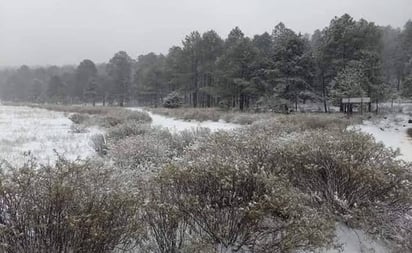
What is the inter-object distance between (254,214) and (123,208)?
1.10 m

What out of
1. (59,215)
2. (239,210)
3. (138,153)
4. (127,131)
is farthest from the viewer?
(127,131)

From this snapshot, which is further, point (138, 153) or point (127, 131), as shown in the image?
point (127, 131)

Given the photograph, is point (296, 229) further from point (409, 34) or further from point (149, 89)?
point (149, 89)

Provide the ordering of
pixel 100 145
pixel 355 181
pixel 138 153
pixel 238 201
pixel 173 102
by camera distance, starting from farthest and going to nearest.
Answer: pixel 173 102, pixel 100 145, pixel 138 153, pixel 355 181, pixel 238 201

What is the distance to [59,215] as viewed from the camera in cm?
262

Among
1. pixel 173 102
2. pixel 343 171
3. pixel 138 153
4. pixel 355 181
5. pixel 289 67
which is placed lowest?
pixel 138 153

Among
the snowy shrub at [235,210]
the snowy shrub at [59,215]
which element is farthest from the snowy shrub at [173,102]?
the snowy shrub at [59,215]

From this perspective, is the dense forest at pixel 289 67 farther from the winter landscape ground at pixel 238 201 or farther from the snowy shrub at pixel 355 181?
the winter landscape ground at pixel 238 201

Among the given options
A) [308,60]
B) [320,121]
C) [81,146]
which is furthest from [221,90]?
[81,146]

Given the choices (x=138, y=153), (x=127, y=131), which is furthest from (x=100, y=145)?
(x=138, y=153)

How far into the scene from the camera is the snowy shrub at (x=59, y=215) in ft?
8.39

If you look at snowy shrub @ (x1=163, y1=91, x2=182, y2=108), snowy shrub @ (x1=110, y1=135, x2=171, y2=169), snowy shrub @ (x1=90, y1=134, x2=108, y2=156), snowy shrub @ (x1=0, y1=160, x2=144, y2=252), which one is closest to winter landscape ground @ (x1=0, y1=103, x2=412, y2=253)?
snowy shrub @ (x1=0, y1=160, x2=144, y2=252)

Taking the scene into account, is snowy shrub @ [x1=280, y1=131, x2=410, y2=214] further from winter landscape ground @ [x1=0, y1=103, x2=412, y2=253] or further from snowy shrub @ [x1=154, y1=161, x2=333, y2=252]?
snowy shrub @ [x1=154, y1=161, x2=333, y2=252]

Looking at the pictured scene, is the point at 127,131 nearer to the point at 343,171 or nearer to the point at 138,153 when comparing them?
the point at 138,153
